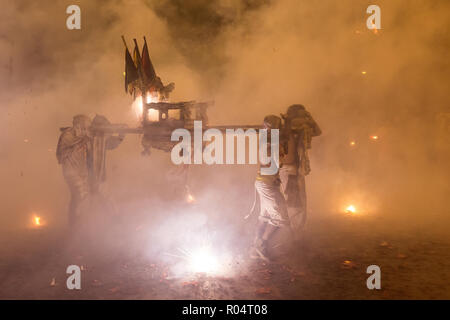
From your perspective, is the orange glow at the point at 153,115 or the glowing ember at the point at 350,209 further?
the glowing ember at the point at 350,209

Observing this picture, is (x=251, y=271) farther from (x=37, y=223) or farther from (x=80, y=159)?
(x=37, y=223)

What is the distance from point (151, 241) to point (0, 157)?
1555 cm

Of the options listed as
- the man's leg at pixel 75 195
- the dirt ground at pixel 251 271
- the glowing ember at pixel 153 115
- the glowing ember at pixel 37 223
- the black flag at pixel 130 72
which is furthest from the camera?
the glowing ember at pixel 37 223

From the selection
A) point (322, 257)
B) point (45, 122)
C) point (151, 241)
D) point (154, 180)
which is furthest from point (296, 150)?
point (45, 122)

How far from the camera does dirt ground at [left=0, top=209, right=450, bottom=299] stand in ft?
16.1

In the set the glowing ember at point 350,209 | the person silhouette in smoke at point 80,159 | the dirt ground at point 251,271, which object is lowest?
the dirt ground at point 251,271

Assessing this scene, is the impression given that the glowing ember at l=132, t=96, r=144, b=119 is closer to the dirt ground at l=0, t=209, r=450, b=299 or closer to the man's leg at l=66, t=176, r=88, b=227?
the man's leg at l=66, t=176, r=88, b=227

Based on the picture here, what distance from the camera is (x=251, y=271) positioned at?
576cm

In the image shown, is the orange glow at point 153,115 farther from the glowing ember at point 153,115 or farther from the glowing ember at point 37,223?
the glowing ember at point 37,223

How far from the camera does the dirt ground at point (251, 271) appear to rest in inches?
194

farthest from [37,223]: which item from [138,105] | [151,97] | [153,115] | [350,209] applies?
[350,209]

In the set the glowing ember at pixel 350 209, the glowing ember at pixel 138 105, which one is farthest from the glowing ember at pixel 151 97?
the glowing ember at pixel 350 209

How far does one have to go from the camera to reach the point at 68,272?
577 centimetres

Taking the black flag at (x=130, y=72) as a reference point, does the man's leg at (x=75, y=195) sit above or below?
below
